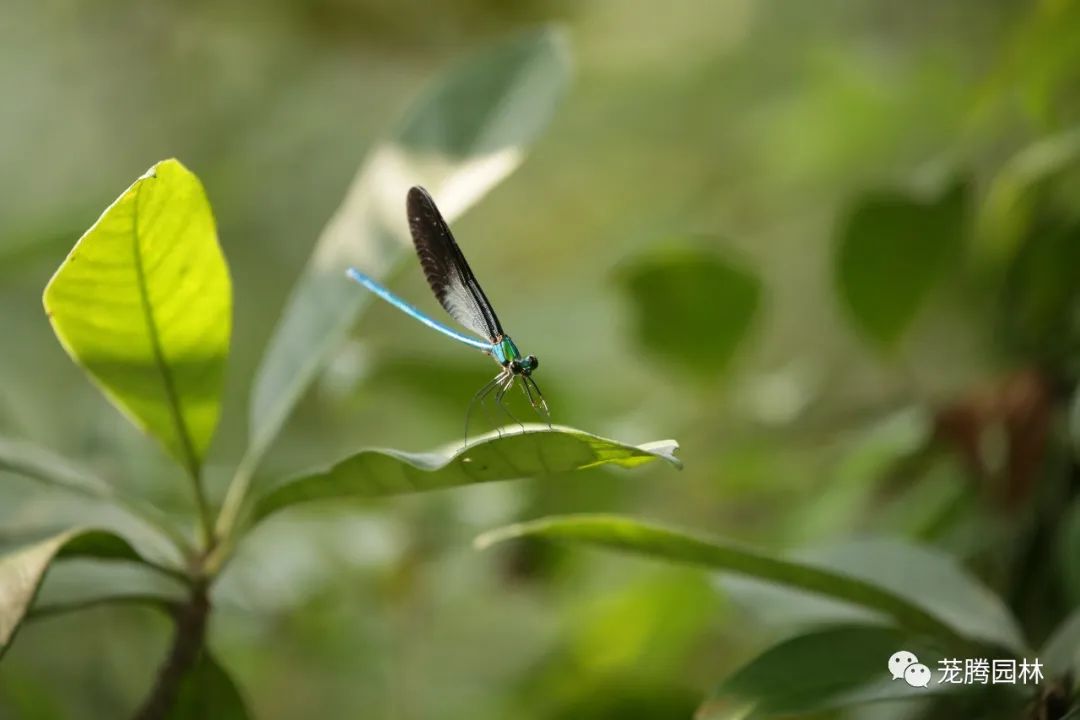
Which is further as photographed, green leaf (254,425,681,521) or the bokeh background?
the bokeh background

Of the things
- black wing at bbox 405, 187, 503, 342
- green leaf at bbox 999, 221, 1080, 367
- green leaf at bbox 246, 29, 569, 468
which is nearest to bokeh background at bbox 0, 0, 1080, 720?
green leaf at bbox 999, 221, 1080, 367

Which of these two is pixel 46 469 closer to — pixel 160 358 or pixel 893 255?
pixel 160 358

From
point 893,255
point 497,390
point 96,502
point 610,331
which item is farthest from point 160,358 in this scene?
point 610,331

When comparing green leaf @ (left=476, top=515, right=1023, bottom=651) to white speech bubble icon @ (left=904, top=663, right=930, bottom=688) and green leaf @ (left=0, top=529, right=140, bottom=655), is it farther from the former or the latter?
green leaf @ (left=0, top=529, right=140, bottom=655)

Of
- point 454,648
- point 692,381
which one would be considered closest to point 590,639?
point 692,381

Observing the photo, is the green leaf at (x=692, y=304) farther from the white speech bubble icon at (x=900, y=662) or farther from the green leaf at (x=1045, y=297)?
the white speech bubble icon at (x=900, y=662)

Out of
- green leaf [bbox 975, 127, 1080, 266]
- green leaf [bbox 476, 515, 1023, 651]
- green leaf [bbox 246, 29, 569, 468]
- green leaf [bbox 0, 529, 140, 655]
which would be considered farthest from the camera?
green leaf [bbox 975, 127, 1080, 266]
